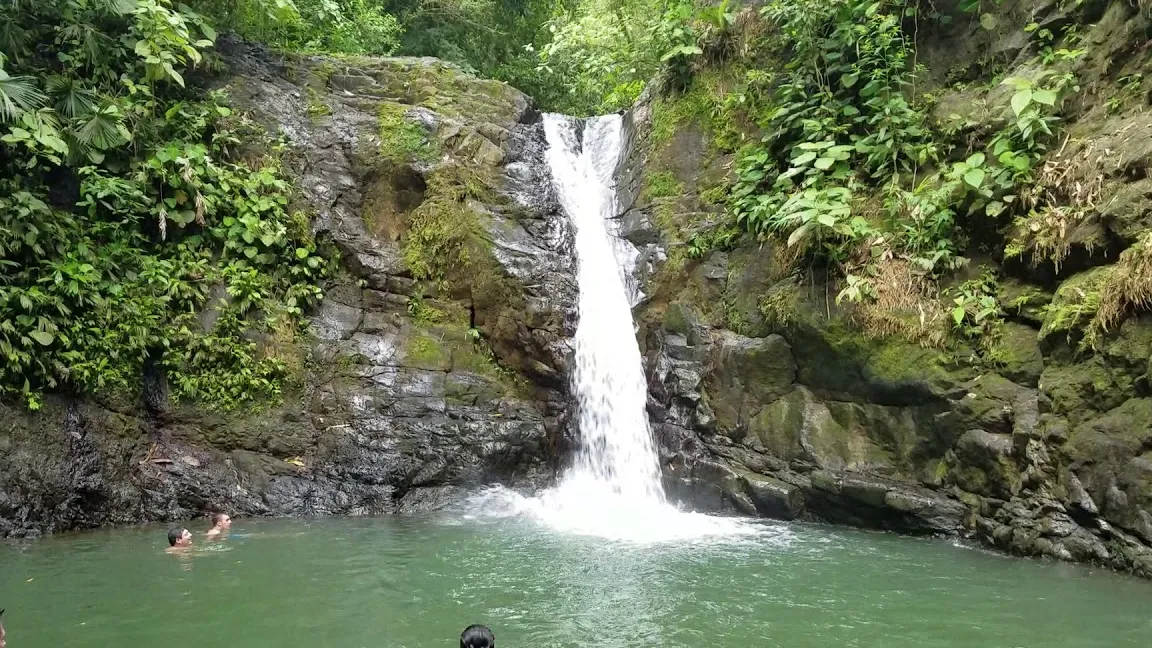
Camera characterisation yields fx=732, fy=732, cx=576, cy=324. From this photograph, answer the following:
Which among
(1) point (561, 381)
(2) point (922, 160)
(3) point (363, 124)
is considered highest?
(3) point (363, 124)

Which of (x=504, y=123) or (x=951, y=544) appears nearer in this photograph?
(x=951, y=544)

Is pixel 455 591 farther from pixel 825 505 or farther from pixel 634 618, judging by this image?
pixel 825 505

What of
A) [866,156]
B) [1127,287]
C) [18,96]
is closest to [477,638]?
[1127,287]

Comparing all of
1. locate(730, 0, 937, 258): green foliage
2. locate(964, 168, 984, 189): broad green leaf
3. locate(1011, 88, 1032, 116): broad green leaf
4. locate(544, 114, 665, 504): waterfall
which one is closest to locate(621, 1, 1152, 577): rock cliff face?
locate(544, 114, 665, 504): waterfall

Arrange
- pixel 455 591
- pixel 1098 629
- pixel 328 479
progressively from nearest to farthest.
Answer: pixel 1098 629 → pixel 455 591 → pixel 328 479

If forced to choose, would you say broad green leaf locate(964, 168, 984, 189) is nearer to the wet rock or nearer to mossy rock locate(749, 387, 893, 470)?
mossy rock locate(749, 387, 893, 470)

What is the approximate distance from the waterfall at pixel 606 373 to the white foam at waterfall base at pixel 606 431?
0.04 feet

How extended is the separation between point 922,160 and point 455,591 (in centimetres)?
676

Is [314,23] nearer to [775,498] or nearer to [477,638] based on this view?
[775,498]

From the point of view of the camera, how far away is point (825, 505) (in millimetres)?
7809

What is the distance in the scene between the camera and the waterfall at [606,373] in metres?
9.25

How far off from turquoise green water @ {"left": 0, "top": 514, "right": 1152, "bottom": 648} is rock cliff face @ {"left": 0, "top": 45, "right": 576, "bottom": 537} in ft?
3.34

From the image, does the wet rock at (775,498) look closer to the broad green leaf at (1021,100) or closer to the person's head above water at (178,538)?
the broad green leaf at (1021,100)

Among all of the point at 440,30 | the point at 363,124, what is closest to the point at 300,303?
the point at 363,124
